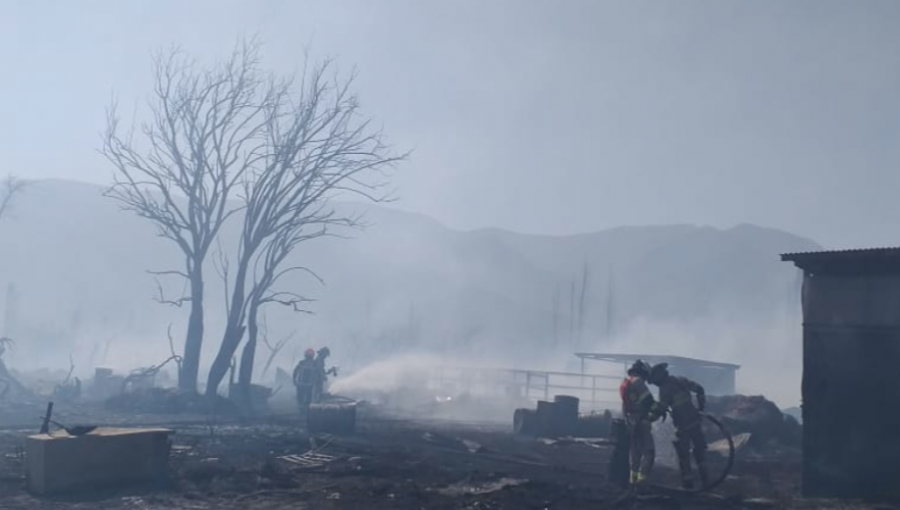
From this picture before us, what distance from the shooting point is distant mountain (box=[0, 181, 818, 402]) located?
110 m

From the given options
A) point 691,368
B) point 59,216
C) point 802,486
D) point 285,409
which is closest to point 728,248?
point 59,216

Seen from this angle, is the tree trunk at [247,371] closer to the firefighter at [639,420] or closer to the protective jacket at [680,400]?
the firefighter at [639,420]

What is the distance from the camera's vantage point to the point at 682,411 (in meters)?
17.1

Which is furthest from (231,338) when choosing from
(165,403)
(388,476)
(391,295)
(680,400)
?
(391,295)

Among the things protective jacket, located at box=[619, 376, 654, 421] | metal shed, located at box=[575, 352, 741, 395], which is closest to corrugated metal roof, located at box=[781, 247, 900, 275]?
protective jacket, located at box=[619, 376, 654, 421]

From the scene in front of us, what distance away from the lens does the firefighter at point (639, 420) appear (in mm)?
16812

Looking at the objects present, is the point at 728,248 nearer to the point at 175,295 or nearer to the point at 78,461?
the point at 175,295

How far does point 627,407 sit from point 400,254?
549ft

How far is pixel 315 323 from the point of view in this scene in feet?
438

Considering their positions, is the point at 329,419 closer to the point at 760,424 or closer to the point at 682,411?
the point at 682,411

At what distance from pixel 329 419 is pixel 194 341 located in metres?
15.2

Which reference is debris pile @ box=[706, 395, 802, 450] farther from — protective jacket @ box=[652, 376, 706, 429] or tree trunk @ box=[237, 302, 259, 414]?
tree trunk @ box=[237, 302, 259, 414]

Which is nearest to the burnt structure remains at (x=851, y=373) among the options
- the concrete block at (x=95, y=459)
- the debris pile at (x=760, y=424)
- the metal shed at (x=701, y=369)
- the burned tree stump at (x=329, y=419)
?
the debris pile at (x=760, y=424)

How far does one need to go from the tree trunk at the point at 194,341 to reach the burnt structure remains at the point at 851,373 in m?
27.3
